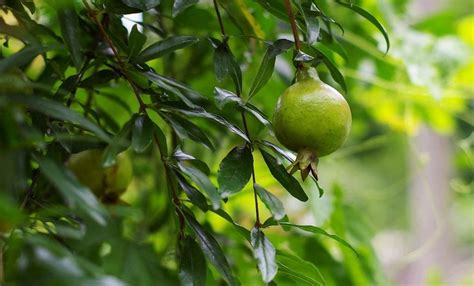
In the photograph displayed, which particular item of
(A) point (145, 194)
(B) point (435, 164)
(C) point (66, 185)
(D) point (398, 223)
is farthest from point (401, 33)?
(D) point (398, 223)

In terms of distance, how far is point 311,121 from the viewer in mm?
381

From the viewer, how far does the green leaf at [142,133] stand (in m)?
0.36

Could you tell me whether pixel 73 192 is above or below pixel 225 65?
below

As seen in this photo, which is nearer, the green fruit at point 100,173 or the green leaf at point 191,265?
the green leaf at point 191,265

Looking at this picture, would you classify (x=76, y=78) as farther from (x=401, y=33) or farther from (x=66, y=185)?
(x=401, y=33)

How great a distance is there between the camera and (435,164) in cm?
304

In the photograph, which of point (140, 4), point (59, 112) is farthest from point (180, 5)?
point (59, 112)

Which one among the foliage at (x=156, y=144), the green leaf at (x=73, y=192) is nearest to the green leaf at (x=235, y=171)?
the foliage at (x=156, y=144)

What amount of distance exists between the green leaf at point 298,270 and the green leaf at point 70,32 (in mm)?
170

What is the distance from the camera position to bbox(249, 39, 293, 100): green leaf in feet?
1.33

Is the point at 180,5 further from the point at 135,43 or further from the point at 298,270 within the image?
the point at 298,270

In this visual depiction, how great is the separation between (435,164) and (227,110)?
2.74 meters

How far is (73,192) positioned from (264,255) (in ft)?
0.42

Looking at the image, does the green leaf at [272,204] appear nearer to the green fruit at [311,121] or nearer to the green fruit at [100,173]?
the green fruit at [311,121]
